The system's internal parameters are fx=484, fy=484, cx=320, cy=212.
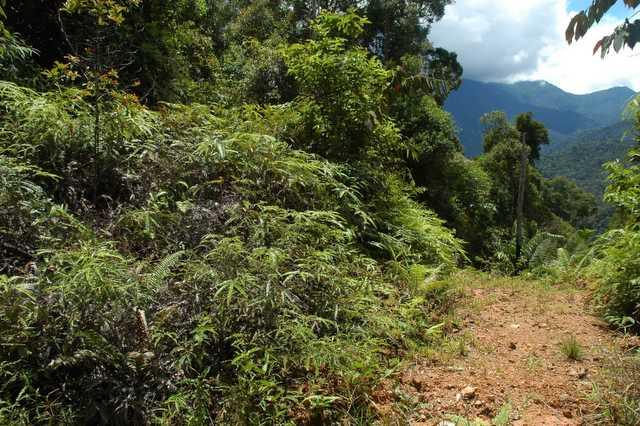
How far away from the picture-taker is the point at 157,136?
422cm

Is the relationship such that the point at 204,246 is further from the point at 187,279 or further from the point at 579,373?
the point at 579,373

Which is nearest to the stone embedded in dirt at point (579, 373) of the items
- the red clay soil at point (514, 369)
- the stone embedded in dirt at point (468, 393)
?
the red clay soil at point (514, 369)

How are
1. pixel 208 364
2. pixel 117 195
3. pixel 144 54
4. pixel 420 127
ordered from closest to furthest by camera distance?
pixel 208 364, pixel 117 195, pixel 144 54, pixel 420 127

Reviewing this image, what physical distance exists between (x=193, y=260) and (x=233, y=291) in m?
0.54

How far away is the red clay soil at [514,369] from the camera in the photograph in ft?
8.20

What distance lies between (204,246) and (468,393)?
184cm

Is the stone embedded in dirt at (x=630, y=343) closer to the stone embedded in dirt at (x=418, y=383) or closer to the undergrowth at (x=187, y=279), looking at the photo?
the undergrowth at (x=187, y=279)

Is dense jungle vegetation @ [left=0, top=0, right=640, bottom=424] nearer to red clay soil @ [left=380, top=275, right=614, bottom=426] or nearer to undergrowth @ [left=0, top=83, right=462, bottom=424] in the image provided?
undergrowth @ [left=0, top=83, right=462, bottom=424]

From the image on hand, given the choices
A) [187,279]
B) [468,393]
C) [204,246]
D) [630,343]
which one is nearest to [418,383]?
Answer: [468,393]

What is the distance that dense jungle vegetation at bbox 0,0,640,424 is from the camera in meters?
2.31

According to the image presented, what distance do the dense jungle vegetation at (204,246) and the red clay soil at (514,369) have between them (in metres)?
0.25

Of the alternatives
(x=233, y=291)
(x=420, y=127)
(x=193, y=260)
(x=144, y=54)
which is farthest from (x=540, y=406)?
(x=420, y=127)

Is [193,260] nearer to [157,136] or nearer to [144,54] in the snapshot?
[157,136]

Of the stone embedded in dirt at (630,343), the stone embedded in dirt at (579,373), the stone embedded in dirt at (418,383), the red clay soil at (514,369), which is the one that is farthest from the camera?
the stone embedded in dirt at (630,343)
